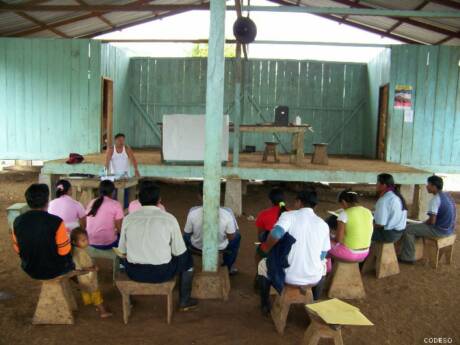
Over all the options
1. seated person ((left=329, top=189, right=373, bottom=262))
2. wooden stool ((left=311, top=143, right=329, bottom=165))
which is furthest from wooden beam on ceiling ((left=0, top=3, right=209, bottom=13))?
seated person ((left=329, top=189, right=373, bottom=262))

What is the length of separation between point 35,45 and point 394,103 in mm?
8662

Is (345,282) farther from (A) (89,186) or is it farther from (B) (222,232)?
(A) (89,186)

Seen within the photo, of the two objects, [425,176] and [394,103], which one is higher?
[394,103]

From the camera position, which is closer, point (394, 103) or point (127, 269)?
point (127, 269)

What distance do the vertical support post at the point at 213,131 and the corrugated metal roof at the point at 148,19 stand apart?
6.47 meters

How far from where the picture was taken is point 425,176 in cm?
774

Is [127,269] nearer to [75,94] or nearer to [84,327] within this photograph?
[84,327]

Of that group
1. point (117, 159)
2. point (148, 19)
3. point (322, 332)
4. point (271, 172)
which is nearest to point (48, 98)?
point (148, 19)

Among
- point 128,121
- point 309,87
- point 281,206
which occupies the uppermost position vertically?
point 309,87

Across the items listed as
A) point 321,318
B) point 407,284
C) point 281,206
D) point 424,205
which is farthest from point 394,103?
point 321,318

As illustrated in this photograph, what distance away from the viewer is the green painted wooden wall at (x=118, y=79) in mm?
11063

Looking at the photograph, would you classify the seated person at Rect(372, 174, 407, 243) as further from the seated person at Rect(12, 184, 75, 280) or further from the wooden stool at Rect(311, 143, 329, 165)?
the wooden stool at Rect(311, 143, 329, 165)

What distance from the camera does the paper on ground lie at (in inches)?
109

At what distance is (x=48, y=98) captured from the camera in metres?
10.7
